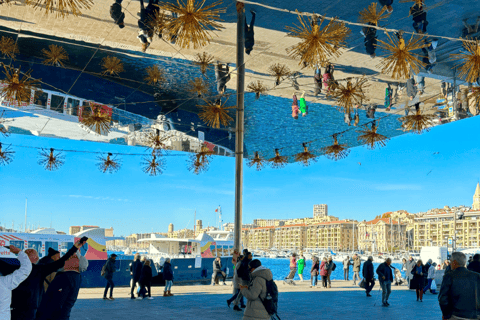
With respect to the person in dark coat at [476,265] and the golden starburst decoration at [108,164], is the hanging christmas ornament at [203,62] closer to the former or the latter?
the golden starburst decoration at [108,164]

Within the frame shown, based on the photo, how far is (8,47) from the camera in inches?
496

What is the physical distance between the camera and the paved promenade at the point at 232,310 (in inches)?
420

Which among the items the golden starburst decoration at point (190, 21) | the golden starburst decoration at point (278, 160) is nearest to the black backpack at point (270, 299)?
the golden starburst decoration at point (190, 21)

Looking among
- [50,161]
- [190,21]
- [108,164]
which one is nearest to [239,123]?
[108,164]

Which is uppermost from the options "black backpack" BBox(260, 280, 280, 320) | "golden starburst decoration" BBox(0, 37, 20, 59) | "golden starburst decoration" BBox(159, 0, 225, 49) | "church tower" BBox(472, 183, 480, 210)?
"church tower" BBox(472, 183, 480, 210)

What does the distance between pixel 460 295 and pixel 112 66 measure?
471 inches

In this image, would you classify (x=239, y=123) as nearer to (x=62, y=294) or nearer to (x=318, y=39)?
(x=318, y=39)

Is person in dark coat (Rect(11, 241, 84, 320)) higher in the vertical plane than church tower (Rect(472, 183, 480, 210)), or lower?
lower

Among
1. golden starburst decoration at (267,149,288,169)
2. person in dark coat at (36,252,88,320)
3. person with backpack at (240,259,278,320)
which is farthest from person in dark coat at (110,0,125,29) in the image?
golden starburst decoration at (267,149,288,169)

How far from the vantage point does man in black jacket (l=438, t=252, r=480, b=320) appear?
215 inches

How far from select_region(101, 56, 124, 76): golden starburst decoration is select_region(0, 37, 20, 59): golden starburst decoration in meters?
2.45

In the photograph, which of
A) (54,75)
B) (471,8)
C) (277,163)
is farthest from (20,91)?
(471,8)

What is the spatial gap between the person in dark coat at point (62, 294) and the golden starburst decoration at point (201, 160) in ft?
23.5

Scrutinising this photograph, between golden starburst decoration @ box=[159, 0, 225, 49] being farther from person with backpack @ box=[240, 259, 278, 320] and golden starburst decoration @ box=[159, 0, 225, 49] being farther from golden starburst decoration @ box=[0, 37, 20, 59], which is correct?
golden starburst decoration @ box=[0, 37, 20, 59]
